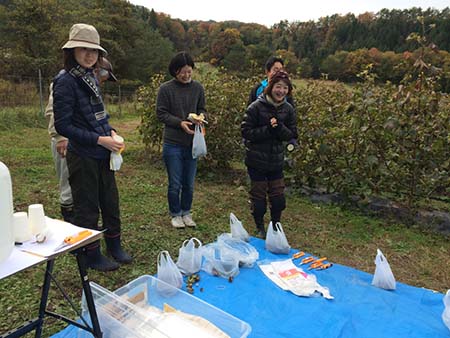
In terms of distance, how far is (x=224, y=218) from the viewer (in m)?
4.25

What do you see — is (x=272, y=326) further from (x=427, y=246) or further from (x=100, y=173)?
(x=427, y=246)

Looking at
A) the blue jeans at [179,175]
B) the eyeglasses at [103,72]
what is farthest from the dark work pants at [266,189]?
the eyeglasses at [103,72]

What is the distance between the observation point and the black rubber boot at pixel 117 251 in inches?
119

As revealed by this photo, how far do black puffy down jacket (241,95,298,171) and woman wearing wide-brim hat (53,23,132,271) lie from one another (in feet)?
4.26

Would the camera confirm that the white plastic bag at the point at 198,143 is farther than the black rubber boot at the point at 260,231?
No

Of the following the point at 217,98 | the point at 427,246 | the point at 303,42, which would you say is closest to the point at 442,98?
the point at 427,246

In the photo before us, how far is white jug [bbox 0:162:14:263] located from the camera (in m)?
1.42

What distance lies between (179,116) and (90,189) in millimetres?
1241

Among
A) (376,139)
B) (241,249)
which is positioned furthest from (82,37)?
(376,139)

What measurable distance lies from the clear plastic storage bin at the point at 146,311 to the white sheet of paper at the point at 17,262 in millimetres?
625

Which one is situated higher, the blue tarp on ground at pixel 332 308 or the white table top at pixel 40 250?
the white table top at pixel 40 250

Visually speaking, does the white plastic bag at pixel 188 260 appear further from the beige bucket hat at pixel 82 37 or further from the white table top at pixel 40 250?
the beige bucket hat at pixel 82 37

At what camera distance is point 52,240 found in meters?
1.71

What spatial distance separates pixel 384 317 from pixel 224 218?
6.90 feet
